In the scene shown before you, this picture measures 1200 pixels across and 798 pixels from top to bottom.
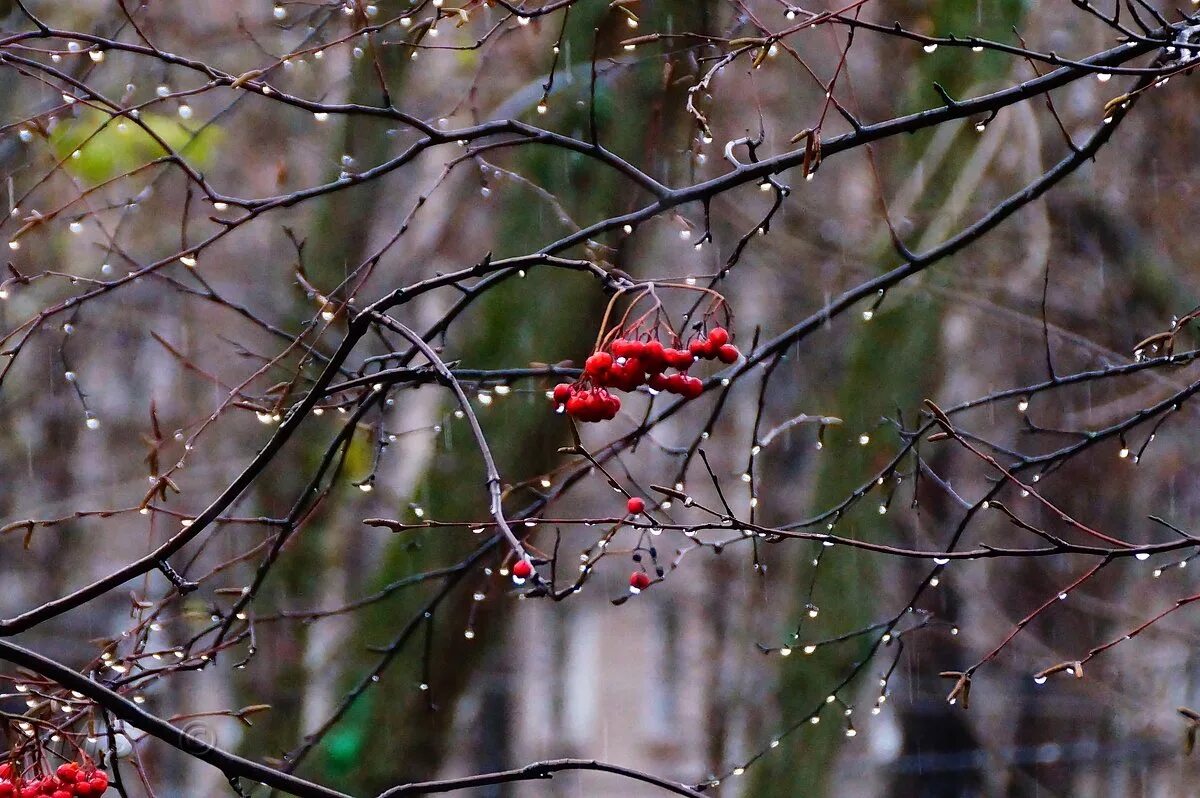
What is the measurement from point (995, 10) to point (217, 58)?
6.28 m

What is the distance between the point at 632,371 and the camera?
2.29 m

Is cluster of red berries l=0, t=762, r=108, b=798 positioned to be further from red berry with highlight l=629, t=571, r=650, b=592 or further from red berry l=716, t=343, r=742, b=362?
red berry l=716, t=343, r=742, b=362

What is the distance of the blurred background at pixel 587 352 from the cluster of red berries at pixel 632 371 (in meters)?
0.50

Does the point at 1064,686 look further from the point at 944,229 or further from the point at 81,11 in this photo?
the point at 81,11

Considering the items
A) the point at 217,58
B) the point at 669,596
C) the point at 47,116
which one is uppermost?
the point at 217,58

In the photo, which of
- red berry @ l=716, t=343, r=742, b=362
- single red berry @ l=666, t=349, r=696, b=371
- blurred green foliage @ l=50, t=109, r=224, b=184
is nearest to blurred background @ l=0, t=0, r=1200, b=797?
blurred green foliage @ l=50, t=109, r=224, b=184

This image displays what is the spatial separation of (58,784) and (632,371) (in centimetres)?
135

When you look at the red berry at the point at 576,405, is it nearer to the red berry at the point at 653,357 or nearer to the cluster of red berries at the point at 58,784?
the red berry at the point at 653,357

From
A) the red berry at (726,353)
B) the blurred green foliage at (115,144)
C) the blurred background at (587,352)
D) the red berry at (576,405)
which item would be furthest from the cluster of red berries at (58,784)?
the blurred green foliage at (115,144)

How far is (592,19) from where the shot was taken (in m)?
5.00

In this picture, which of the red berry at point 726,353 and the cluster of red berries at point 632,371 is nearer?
the cluster of red berries at point 632,371

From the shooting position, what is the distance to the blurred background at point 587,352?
439 centimetres

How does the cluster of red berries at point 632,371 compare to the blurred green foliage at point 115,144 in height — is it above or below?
below

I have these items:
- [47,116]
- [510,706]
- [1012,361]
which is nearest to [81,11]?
[47,116]
